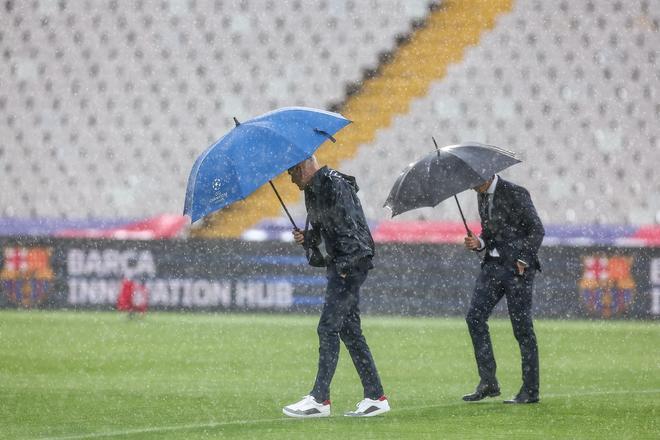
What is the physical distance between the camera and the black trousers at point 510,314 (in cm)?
710

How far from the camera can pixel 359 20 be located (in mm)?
19844

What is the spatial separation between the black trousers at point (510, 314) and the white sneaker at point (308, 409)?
114cm

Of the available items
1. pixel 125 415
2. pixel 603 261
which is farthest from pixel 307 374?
pixel 603 261

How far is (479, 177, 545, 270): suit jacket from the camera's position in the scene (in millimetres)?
7082

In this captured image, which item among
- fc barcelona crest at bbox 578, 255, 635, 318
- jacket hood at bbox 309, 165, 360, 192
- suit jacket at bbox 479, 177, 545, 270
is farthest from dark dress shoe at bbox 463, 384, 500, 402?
fc barcelona crest at bbox 578, 255, 635, 318

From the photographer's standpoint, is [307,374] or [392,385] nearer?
[392,385]

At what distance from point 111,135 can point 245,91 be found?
221 centimetres

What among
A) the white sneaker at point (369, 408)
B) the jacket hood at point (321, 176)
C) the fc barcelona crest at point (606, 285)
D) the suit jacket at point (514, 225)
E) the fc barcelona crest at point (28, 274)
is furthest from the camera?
the fc barcelona crest at point (28, 274)

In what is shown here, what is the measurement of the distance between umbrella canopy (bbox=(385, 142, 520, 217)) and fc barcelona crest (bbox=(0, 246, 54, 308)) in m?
9.08

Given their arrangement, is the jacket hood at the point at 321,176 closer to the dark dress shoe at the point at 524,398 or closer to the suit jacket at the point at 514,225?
the suit jacket at the point at 514,225

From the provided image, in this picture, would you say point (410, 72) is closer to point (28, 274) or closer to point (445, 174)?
point (28, 274)

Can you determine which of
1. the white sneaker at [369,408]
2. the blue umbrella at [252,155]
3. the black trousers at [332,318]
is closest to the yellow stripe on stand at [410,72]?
the white sneaker at [369,408]

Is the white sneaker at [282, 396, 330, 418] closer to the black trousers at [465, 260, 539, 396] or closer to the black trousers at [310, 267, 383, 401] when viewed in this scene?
the black trousers at [310, 267, 383, 401]

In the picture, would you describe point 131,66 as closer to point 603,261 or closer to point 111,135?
point 111,135
